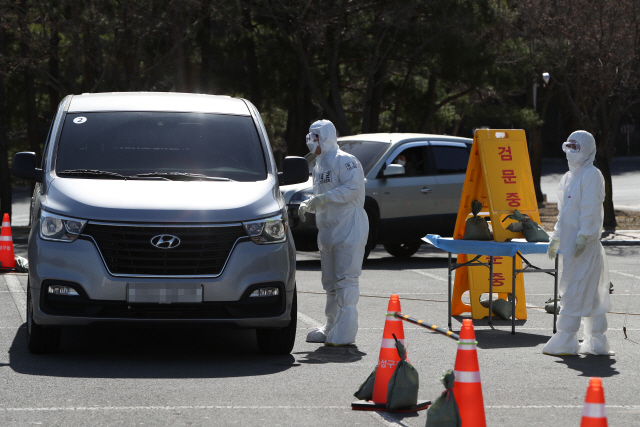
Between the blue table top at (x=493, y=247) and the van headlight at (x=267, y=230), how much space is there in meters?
2.29

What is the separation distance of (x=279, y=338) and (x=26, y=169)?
236 cm

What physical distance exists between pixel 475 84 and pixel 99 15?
10.1m

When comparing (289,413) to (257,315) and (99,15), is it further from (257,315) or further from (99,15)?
(99,15)

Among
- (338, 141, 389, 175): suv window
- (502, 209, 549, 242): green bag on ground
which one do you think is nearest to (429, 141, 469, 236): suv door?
(338, 141, 389, 175): suv window

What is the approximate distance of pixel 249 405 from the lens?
5605mm

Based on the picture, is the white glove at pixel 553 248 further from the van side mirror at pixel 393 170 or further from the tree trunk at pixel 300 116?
the tree trunk at pixel 300 116

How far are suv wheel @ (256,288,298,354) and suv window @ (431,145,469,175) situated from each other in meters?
8.09

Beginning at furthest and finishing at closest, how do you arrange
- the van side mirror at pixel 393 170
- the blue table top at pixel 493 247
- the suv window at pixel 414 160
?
1. the suv window at pixel 414 160
2. the van side mirror at pixel 393 170
3. the blue table top at pixel 493 247

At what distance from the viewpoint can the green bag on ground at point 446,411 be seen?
4.66 m

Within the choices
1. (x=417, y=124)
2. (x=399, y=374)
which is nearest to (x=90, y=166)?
(x=399, y=374)

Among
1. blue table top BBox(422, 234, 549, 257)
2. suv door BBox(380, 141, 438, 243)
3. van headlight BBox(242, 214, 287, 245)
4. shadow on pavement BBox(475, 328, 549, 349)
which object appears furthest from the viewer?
suv door BBox(380, 141, 438, 243)

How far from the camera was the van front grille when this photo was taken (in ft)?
21.4

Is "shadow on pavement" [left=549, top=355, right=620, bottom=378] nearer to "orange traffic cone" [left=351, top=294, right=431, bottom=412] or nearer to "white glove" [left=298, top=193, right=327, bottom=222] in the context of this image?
"orange traffic cone" [left=351, top=294, right=431, bottom=412]

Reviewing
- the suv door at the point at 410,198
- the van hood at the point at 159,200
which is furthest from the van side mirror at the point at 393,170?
the van hood at the point at 159,200
